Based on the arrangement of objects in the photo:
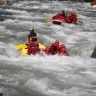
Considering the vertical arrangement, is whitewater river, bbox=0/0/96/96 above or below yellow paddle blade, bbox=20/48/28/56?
below

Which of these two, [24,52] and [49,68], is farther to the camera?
[24,52]

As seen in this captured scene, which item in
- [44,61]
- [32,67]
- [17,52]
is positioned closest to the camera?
[32,67]

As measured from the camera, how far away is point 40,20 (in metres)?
23.6

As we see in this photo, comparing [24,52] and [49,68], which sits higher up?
[24,52]

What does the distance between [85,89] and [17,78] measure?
235cm

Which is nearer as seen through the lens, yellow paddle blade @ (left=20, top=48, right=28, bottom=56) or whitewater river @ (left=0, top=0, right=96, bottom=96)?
whitewater river @ (left=0, top=0, right=96, bottom=96)

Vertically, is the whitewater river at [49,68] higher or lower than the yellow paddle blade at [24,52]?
lower

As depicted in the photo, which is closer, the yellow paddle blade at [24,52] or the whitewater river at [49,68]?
the whitewater river at [49,68]

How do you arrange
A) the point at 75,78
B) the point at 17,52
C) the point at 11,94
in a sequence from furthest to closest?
the point at 17,52 < the point at 75,78 < the point at 11,94

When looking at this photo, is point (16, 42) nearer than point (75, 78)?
No

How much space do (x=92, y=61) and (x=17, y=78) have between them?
3.93 meters

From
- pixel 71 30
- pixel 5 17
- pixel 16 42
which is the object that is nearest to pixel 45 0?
pixel 5 17

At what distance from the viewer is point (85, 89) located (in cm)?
973

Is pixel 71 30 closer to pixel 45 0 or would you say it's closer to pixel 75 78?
pixel 75 78
